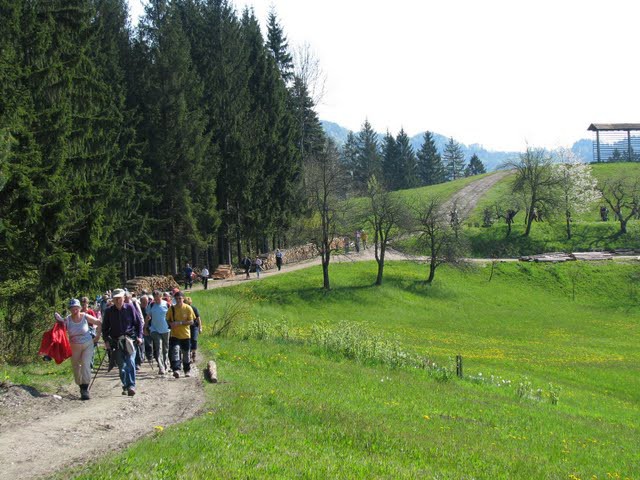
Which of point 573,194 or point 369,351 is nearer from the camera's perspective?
point 369,351

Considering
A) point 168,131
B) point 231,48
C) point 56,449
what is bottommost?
point 56,449

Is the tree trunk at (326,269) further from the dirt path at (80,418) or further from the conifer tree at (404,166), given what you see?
the conifer tree at (404,166)

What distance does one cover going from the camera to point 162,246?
39.9m

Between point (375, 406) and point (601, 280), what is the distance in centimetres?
4903

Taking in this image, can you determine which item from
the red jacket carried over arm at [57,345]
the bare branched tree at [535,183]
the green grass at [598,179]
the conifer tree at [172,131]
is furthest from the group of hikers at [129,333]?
the green grass at [598,179]

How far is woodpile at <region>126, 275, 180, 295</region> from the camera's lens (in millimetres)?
35906

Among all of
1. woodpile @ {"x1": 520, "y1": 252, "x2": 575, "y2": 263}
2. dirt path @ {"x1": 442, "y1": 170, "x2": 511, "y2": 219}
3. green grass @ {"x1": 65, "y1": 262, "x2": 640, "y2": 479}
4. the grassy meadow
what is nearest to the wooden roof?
dirt path @ {"x1": 442, "y1": 170, "x2": 511, "y2": 219}

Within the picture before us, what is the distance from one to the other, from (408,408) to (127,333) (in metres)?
6.42

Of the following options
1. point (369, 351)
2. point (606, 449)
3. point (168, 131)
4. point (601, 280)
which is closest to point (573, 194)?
point (601, 280)

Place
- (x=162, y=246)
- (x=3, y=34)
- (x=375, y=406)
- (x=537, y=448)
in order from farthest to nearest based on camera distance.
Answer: (x=162, y=246)
(x=3, y=34)
(x=375, y=406)
(x=537, y=448)

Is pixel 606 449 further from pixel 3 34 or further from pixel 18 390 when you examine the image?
pixel 3 34

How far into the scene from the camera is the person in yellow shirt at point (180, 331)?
14.8 m

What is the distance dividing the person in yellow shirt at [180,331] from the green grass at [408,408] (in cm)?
127

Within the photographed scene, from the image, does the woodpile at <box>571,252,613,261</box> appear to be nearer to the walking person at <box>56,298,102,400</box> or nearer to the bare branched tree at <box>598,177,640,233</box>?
the bare branched tree at <box>598,177,640,233</box>
